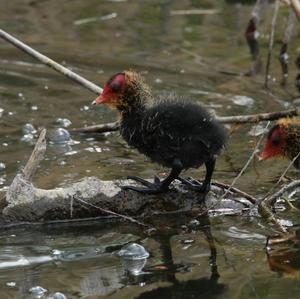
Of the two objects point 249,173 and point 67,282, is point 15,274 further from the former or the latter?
point 249,173

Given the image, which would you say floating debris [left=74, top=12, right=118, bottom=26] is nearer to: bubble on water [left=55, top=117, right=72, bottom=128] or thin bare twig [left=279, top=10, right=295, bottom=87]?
thin bare twig [left=279, top=10, right=295, bottom=87]

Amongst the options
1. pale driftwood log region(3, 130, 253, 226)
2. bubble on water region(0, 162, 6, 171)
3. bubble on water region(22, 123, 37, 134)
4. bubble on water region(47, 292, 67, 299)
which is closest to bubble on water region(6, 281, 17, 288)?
bubble on water region(47, 292, 67, 299)

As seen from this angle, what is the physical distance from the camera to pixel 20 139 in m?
6.31

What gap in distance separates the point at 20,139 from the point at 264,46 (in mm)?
4186

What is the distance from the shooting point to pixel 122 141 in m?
6.43

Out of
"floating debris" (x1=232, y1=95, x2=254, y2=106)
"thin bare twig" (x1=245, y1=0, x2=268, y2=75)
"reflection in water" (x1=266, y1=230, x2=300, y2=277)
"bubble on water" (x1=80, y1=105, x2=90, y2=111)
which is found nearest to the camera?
"reflection in water" (x1=266, y1=230, x2=300, y2=277)

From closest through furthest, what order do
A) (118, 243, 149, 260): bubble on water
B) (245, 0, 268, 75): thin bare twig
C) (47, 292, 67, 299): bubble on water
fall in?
(47, 292, 67, 299): bubble on water, (118, 243, 149, 260): bubble on water, (245, 0, 268, 75): thin bare twig

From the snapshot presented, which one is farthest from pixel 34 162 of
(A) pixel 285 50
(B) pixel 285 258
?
(A) pixel 285 50

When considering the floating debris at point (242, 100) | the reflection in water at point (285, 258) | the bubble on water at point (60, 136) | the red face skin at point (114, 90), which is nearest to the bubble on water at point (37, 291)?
the reflection in water at point (285, 258)

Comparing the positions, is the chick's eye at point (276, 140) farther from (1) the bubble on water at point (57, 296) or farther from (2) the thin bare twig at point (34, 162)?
(1) the bubble on water at point (57, 296)

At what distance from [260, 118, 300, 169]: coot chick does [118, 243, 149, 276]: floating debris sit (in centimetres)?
123

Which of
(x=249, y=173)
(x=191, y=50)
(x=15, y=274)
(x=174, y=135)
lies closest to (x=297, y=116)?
(x=249, y=173)

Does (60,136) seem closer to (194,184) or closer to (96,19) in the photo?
(194,184)

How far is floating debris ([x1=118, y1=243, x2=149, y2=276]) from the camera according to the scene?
4.10 m
